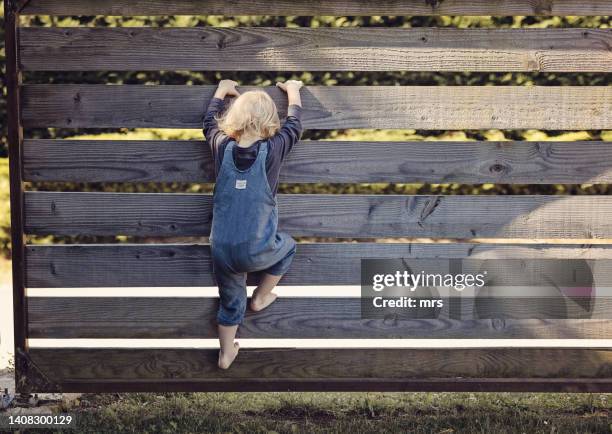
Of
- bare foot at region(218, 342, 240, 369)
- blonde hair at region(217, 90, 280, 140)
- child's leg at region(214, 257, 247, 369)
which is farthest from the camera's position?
bare foot at region(218, 342, 240, 369)

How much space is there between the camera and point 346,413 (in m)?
3.88

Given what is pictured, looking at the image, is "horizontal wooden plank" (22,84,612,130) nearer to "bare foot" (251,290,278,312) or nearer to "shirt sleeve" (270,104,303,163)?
"shirt sleeve" (270,104,303,163)

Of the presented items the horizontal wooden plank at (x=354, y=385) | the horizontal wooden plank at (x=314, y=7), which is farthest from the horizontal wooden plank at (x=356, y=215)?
the horizontal wooden plank at (x=314, y=7)

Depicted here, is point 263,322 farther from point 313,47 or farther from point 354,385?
point 313,47

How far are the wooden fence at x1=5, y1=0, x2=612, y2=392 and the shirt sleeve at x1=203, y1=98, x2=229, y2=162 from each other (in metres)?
0.09

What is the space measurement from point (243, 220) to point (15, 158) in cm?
118

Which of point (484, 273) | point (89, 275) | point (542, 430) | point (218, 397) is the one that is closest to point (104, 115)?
point (89, 275)

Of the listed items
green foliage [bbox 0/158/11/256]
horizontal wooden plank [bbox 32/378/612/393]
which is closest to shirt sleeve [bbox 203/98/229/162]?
horizontal wooden plank [bbox 32/378/612/393]

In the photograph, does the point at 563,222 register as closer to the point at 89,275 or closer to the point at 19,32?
the point at 89,275

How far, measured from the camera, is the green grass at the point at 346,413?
141 inches

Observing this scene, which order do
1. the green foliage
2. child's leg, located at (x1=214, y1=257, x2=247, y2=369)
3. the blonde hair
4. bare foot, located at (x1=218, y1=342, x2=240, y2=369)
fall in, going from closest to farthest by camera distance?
the blonde hair → child's leg, located at (x1=214, y1=257, x2=247, y2=369) → bare foot, located at (x1=218, y1=342, x2=240, y2=369) → the green foliage

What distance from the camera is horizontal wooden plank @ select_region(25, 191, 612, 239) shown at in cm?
360

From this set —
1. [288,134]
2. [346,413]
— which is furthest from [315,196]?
[346,413]

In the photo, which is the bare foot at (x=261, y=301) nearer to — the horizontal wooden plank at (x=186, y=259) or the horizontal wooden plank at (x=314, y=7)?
the horizontal wooden plank at (x=186, y=259)
